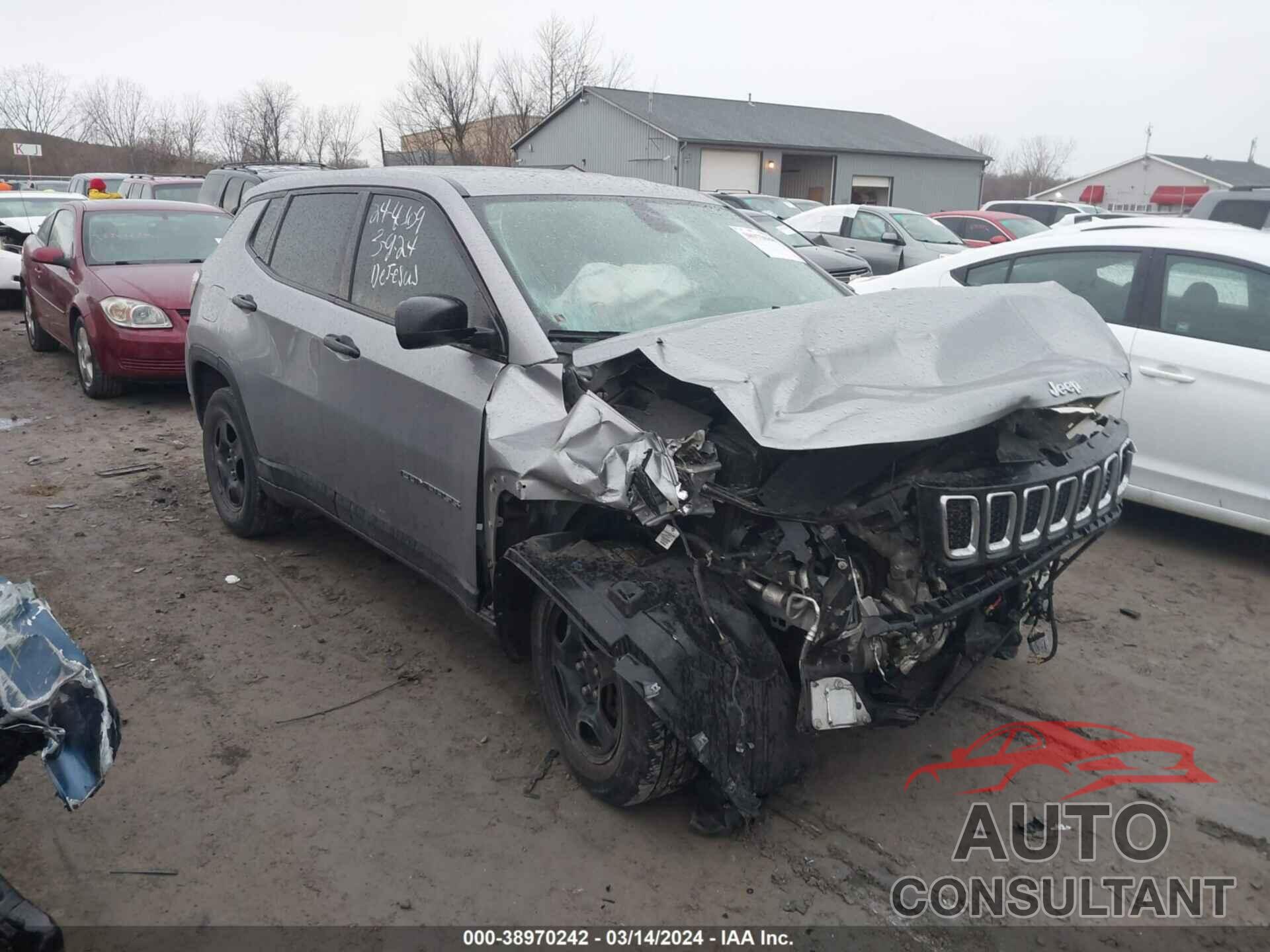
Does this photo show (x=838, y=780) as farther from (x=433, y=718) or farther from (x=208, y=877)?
(x=208, y=877)

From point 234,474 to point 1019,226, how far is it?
1464 centimetres

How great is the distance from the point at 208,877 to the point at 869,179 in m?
39.5

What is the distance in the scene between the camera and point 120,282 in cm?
823

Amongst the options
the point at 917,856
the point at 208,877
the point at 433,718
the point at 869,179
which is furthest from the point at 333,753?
the point at 869,179

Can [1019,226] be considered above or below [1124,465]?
above

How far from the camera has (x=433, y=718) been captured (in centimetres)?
364

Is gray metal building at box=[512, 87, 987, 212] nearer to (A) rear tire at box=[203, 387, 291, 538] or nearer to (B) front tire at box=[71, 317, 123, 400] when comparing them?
(B) front tire at box=[71, 317, 123, 400]

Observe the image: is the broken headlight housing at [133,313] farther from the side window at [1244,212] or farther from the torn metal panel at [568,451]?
the side window at [1244,212]

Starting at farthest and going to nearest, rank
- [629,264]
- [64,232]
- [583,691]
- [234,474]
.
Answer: [64,232]
[234,474]
[629,264]
[583,691]

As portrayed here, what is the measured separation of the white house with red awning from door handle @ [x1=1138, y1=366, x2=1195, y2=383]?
5185 cm

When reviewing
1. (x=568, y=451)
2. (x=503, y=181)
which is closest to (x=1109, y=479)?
(x=568, y=451)

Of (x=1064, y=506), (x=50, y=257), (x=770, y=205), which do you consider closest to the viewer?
(x=1064, y=506)

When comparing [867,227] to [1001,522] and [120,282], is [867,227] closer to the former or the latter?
[120,282]

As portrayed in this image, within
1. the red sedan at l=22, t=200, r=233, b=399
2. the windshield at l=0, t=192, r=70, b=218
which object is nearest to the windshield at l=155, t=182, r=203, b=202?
the windshield at l=0, t=192, r=70, b=218
